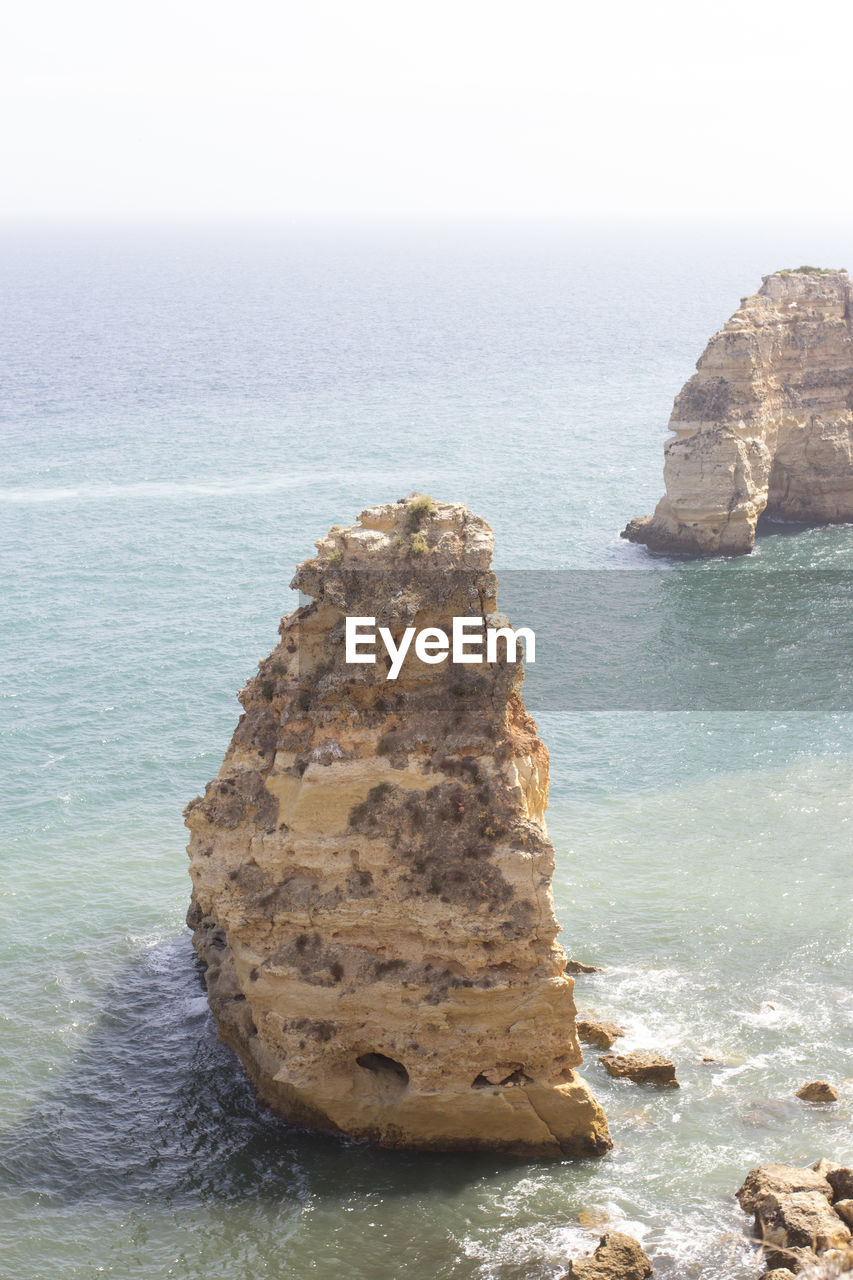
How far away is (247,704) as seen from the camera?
39.4 metres

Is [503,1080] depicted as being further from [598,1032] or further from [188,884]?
[188,884]

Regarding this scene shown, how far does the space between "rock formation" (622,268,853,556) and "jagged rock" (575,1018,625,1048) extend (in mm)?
51000

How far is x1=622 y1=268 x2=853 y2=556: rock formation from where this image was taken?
87562mm

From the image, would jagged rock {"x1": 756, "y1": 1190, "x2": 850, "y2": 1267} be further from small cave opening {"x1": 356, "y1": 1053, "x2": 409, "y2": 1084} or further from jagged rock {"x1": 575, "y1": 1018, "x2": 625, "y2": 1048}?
small cave opening {"x1": 356, "y1": 1053, "x2": 409, "y2": 1084}

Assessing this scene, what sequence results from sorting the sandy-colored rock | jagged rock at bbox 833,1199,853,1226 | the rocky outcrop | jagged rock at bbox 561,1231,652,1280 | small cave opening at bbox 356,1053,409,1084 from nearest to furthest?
jagged rock at bbox 561,1231,652,1280 < the rocky outcrop < jagged rock at bbox 833,1199,853,1226 < the sandy-colored rock < small cave opening at bbox 356,1053,409,1084

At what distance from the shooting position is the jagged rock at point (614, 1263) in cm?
3153

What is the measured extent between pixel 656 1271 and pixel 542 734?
112 ft

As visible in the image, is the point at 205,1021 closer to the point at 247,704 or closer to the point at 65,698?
the point at 247,704

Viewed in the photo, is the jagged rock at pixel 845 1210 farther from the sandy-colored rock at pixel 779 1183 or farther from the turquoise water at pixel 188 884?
the turquoise water at pixel 188 884

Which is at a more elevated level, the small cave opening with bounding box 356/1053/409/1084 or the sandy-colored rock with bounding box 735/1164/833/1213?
the small cave opening with bounding box 356/1053/409/1084

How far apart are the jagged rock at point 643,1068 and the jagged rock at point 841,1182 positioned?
20.3ft

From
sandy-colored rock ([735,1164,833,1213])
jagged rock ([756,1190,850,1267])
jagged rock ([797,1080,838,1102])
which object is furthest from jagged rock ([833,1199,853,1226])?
jagged rock ([797,1080,838,1102])

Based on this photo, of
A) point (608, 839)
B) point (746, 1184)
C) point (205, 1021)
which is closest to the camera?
point (746, 1184)


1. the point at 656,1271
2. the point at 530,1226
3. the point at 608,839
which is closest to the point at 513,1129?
the point at 530,1226
